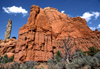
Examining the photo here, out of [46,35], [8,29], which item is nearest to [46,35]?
[46,35]

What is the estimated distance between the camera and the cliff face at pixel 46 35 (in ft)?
77.0

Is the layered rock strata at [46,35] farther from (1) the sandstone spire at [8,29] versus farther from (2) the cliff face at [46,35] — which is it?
(1) the sandstone spire at [8,29]

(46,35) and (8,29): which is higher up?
(8,29)

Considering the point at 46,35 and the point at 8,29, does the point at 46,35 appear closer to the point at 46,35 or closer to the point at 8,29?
the point at 46,35

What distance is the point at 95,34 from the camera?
123ft

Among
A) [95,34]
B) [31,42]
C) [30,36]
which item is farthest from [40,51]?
[95,34]

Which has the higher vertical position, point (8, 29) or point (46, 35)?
point (8, 29)

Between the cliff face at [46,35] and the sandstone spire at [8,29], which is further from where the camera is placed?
the sandstone spire at [8,29]

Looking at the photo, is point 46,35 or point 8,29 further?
point 8,29

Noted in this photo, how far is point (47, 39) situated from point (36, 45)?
15.3ft

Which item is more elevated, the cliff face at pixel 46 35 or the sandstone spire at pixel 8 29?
the sandstone spire at pixel 8 29

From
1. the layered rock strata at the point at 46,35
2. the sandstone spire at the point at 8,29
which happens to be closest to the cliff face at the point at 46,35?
the layered rock strata at the point at 46,35

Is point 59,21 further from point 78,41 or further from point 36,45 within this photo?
point 36,45

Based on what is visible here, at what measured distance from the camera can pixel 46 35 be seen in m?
27.8
